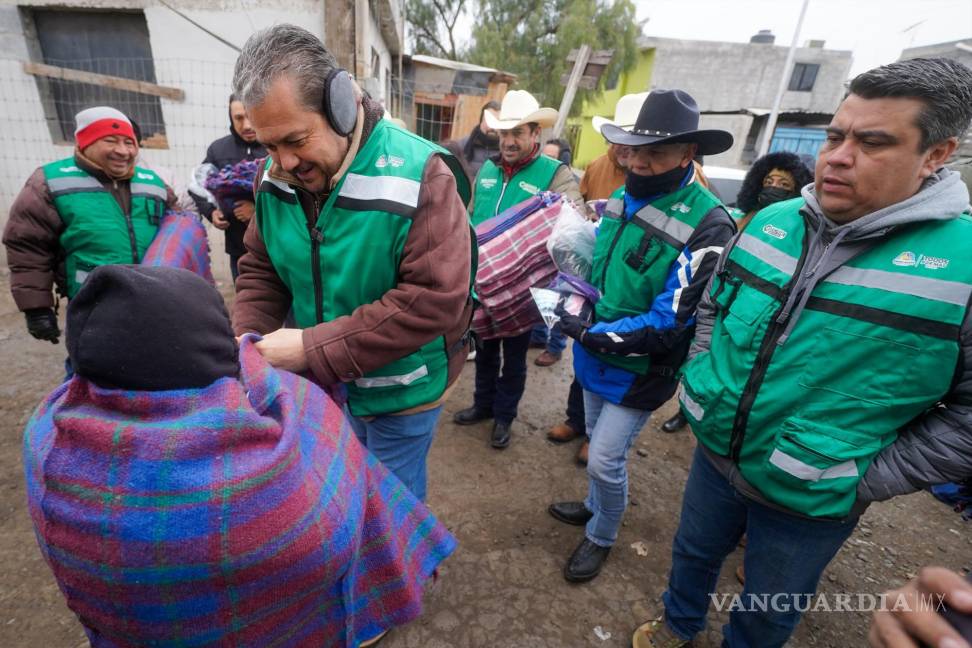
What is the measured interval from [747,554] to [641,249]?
1.27m

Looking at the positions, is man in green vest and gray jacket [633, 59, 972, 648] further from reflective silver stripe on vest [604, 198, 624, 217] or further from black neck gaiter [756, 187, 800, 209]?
black neck gaiter [756, 187, 800, 209]

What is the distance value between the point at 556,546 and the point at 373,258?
2.10 metres

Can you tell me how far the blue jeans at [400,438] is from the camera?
6.26 feet

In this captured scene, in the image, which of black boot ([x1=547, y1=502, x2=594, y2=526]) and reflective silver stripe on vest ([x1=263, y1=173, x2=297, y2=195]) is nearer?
reflective silver stripe on vest ([x1=263, y1=173, x2=297, y2=195])

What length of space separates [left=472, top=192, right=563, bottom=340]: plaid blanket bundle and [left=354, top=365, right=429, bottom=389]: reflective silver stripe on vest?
48.7 inches

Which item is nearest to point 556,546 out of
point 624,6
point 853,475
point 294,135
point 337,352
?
point 853,475

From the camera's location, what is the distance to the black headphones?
4.56ft

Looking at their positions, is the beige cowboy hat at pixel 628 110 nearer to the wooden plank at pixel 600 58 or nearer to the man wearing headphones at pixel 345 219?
the man wearing headphones at pixel 345 219

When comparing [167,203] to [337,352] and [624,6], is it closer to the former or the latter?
[337,352]

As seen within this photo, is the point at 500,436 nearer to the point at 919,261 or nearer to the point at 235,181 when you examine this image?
the point at 235,181

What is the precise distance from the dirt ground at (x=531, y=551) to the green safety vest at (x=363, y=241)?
4.30 ft

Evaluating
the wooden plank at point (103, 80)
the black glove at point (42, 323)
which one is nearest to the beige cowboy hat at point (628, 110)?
the black glove at point (42, 323)

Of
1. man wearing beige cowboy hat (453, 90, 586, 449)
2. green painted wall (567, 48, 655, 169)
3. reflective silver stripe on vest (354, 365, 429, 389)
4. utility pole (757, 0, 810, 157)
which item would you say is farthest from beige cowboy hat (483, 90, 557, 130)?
green painted wall (567, 48, 655, 169)

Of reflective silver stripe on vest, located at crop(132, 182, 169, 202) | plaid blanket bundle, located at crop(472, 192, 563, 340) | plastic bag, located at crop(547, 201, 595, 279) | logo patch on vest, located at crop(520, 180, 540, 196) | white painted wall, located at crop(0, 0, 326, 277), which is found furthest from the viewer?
white painted wall, located at crop(0, 0, 326, 277)
